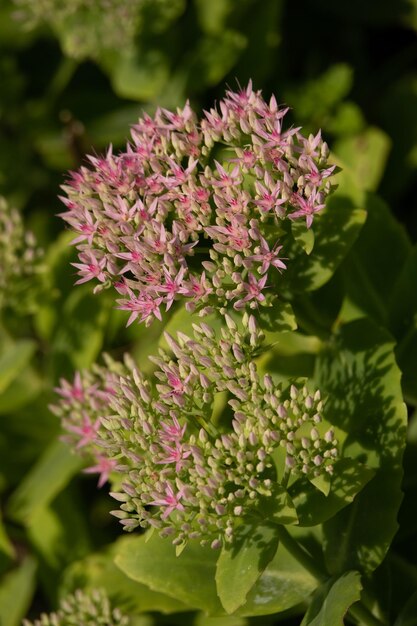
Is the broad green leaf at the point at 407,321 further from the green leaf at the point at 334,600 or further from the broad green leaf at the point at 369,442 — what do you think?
the green leaf at the point at 334,600

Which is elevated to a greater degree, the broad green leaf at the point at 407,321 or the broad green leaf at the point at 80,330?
the broad green leaf at the point at 80,330

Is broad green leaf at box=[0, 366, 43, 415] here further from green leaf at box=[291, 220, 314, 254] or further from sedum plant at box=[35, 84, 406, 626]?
green leaf at box=[291, 220, 314, 254]

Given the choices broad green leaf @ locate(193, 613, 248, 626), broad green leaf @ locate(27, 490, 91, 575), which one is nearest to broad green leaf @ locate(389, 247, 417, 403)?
broad green leaf @ locate(193, 613, 248, 626)

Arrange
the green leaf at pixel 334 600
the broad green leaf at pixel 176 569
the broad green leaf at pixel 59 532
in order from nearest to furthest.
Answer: the green leaf at pixel 334 600
the broad green leaf at pixel 176 569
the broad green leaf at pixel 59 532

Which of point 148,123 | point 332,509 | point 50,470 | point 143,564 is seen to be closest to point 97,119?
point 50,470

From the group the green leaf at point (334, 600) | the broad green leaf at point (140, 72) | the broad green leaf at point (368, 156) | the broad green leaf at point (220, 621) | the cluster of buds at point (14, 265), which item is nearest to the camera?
the green leaf at point (334, 600)

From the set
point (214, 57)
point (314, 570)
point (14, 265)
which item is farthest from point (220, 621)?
point (214, 57)

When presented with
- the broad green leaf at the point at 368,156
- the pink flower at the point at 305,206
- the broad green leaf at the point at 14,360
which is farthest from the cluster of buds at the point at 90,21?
the pink flower at the point at 305,206

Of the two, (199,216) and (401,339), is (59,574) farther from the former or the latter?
(199,216)
